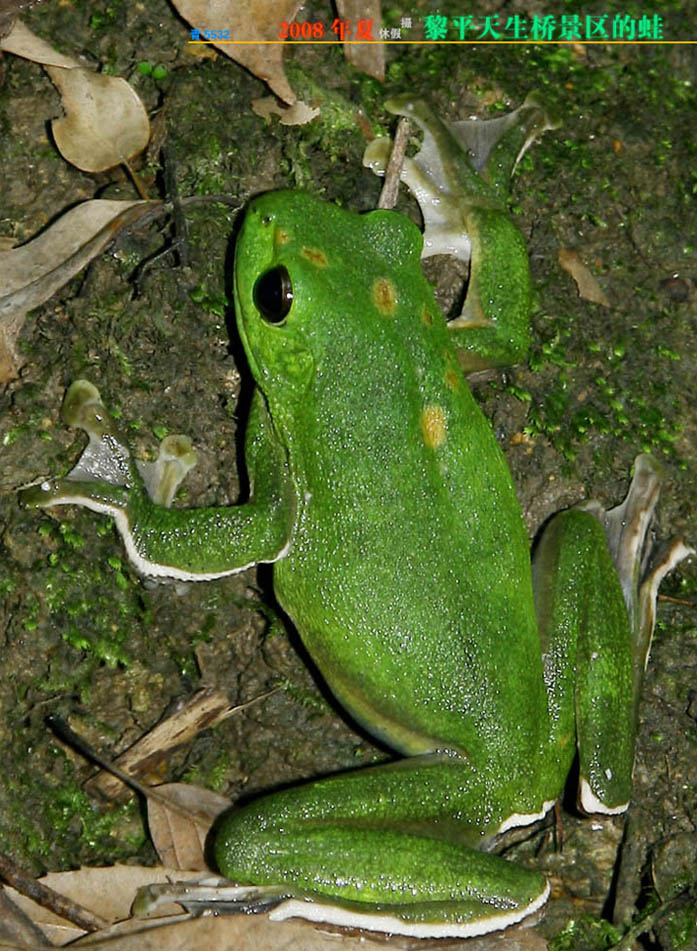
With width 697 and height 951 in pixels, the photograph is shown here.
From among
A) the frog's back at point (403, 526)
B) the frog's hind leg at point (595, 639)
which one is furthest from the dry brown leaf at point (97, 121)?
A: the frog's hind leg at point (595, 639)

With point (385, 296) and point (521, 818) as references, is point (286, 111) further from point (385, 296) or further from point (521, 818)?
point (521, 818)

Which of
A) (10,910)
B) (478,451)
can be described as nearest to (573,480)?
(478,451)

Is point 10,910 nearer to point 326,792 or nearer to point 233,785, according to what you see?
point 233,785

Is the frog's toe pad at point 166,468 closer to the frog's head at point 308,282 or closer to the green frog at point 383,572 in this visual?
the green frog at point 383,572

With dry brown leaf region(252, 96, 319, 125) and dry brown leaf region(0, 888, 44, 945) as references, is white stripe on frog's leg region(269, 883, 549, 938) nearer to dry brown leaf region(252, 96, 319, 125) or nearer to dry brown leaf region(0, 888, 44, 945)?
dry brown leaf region(0, 888, 44, 945)

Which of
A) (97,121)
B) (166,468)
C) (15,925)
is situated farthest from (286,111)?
(15,925)

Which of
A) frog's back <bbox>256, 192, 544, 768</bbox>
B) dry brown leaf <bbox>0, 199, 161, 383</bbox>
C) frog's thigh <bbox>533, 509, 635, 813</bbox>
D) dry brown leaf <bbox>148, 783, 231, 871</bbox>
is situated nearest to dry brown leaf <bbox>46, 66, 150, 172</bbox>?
dry brown leaf <bbox>0, 199, 161, 383</bbox>
